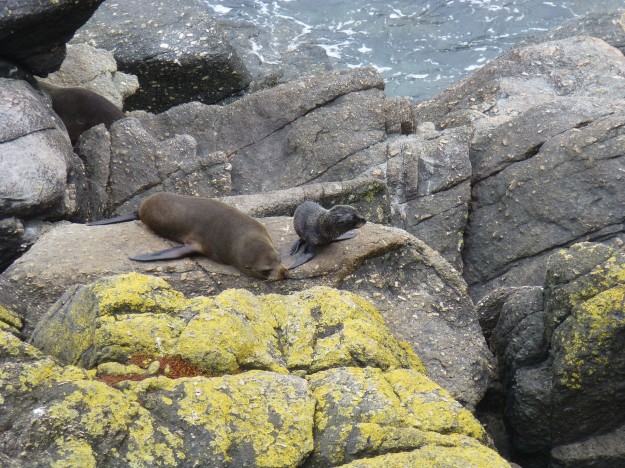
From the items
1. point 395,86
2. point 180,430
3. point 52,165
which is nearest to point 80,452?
point 180,430

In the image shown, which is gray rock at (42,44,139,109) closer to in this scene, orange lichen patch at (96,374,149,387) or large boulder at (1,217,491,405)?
large boulder at (1,217,491,405)

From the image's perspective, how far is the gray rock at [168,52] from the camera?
1510cm

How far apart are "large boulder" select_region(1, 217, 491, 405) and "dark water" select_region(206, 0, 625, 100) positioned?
13069 millimetres

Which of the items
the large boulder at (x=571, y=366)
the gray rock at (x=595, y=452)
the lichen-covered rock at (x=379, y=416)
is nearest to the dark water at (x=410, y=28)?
the large boulder at (x=571, y=366)

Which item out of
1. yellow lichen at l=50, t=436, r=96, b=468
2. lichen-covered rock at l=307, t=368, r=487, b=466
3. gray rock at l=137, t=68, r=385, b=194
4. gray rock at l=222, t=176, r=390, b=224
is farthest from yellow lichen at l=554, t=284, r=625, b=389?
gray rock at l=137, t=68, r=385, b=194

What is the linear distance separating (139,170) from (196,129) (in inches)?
63.5

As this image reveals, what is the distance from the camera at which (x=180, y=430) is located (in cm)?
473

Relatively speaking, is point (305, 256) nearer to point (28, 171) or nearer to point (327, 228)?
point (327, 228)

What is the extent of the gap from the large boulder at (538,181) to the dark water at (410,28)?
943cm

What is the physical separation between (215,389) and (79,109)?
8219 mm

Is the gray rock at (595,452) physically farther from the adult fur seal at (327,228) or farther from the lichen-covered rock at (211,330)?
the adult fur seal at (327,228)

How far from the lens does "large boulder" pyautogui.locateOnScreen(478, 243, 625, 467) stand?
680 cm

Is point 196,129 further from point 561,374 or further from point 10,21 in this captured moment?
point 561,374

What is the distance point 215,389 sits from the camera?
502cm
